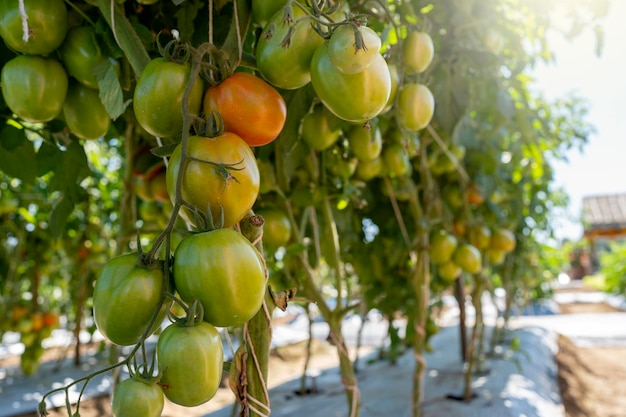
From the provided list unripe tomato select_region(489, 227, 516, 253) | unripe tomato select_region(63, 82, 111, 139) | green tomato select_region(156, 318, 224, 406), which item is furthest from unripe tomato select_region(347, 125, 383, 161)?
unripe tomato select_region(489, 227, 516, 253)

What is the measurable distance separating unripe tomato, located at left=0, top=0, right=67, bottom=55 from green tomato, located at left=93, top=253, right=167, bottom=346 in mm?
455

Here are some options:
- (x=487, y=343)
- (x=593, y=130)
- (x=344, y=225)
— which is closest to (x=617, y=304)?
(x=487, y=343)

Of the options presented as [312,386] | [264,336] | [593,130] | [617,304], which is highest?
[593,130]

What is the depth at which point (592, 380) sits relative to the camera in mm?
4395

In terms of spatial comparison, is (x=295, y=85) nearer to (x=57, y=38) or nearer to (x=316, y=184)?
(x=57, y=38)

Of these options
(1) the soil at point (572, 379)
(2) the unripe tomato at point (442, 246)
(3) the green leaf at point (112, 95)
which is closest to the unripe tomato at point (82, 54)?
(3) the green leaf at point (112, 95)

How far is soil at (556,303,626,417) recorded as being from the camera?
3477mm

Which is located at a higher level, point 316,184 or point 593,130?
point 593,130

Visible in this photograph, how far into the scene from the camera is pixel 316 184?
1.30m

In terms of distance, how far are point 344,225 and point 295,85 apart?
1.13m

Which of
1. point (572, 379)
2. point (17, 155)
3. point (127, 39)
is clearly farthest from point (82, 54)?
point (572, 379)

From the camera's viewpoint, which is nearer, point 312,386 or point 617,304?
point 312,386

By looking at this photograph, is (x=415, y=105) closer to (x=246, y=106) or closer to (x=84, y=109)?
(x=246, y=106)

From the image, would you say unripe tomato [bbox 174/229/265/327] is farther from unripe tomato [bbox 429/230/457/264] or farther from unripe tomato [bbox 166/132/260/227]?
unripe tomato [bbox 429/230/457/264]
